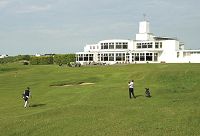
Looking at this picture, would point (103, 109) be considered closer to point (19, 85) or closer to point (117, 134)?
point (117, 134)

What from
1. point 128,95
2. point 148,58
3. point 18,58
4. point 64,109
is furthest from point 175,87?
point 18,58

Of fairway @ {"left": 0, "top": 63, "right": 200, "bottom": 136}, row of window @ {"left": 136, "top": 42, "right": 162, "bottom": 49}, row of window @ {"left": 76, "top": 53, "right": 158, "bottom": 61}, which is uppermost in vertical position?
row of window @ {"left": 136, "top": 42, "right": 162, "bottom": 49}

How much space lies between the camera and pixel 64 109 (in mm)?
36188

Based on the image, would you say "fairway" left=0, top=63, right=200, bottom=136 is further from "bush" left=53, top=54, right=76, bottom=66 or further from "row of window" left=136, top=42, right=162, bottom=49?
"bush" left=53, top=54, right=76, bottom=66

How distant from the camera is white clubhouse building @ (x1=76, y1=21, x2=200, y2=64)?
346ft

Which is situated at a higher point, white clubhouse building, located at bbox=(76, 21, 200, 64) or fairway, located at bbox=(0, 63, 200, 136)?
white clubhouse building, located at bbox=(76, 21, 200, 64)

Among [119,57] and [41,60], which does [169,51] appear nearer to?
[119,57]

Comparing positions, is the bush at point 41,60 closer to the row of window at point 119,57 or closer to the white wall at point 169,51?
the row of window at point 119,57

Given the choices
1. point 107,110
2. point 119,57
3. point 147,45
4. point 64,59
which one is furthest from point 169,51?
point 107,110

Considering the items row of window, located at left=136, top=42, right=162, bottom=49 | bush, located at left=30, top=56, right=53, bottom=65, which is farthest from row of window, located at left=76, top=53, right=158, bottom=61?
bush, located at left=30, top=56, right=53, bottom=65

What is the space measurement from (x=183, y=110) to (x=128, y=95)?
38.9 ft

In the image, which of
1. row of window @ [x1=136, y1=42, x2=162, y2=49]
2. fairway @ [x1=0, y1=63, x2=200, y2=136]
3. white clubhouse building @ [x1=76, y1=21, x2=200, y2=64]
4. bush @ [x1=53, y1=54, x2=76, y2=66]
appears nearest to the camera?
fairway @ [x1=0, y1=63, x2=200, y2=136]

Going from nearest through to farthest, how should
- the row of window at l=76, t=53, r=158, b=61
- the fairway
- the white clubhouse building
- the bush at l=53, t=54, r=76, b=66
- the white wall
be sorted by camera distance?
the fairway → the white clubhouse building → the row of window at l=76, t=53, r=158, b=61 → the white wall → the bush at l=53, t=54, r=76, b=66

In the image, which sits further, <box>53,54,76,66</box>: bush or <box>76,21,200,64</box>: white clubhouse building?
<box>53,54,76,66</box>: bush
